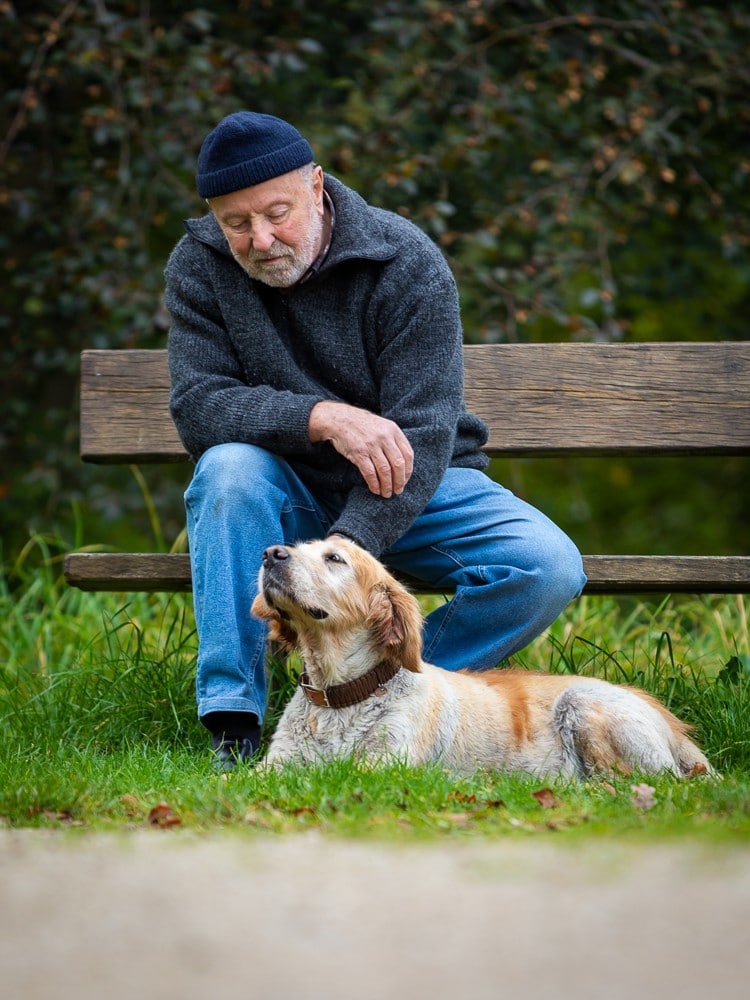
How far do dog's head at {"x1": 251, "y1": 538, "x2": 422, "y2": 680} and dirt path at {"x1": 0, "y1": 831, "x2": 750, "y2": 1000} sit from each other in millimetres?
1146

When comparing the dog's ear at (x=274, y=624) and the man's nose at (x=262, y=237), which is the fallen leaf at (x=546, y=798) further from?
the man's nose at (x=262, y=237)

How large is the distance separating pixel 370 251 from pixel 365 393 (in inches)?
18.1

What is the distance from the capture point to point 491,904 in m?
2.16

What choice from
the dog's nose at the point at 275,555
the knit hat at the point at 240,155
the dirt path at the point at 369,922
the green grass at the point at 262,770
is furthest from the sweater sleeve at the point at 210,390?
the dirt path at the point at 369,922

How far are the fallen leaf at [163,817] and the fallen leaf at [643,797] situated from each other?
3.56 feet

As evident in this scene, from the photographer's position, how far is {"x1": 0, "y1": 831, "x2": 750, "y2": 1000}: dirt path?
1813 mm

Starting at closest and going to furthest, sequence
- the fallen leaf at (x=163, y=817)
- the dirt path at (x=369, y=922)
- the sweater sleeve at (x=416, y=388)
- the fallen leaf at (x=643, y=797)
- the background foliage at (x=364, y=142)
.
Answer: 1. the dirt path at (x=369, y=922)
2. the fallen leaf at (x=163, y=817)
3. the fallen leaf at (x=643, y=797)
4. the sweater sleeve at (x=416, y=388)
5. the background foliage at (x=364, y=142)

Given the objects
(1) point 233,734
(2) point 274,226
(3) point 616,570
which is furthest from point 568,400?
(1) point 233,734

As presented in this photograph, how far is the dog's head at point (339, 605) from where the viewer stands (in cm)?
372

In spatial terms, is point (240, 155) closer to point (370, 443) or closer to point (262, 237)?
point (262, 237)

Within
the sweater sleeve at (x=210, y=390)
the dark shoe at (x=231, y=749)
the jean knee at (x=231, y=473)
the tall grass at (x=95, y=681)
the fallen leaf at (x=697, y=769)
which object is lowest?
the tall grass at (x=95, y=681)

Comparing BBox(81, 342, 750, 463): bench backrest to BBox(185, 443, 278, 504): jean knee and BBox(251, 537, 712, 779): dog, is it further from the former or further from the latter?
BBox(251, 537, 712, 779): dog

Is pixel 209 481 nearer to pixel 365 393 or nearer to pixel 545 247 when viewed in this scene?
pixel 365 393

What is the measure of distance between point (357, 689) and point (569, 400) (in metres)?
1.63
